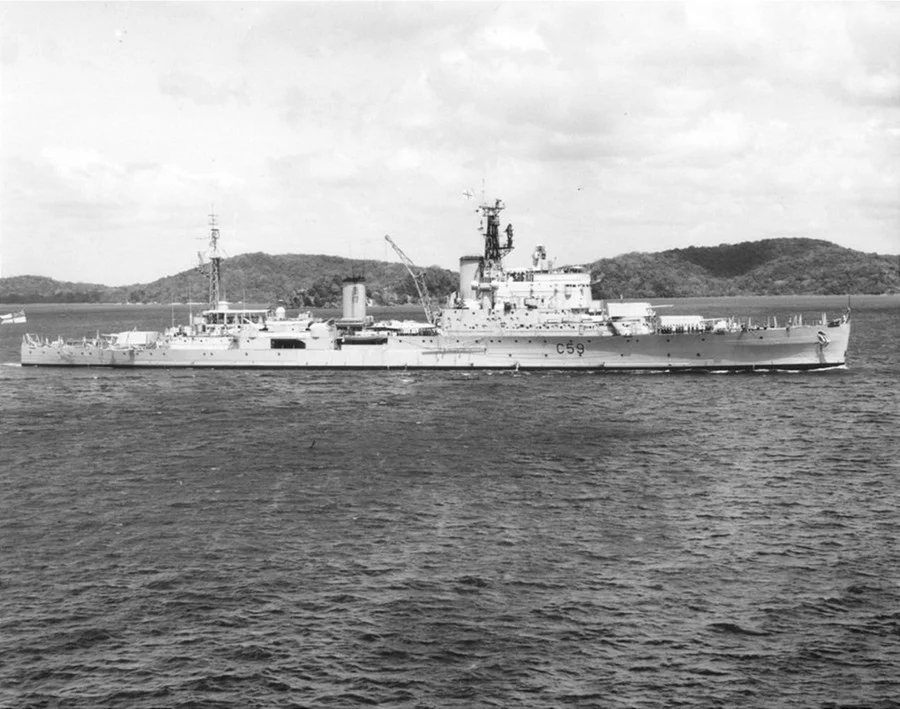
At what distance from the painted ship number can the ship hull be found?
68mm

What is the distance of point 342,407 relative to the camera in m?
46.2

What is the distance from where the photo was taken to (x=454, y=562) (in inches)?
846

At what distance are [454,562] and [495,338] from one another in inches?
1562

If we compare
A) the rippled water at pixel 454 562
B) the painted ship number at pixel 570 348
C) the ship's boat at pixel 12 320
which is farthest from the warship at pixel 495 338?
the ship's boat at pixel 12 320

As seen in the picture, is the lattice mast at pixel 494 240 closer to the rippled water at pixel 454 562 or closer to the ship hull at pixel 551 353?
the ship hull at pixel 551 353

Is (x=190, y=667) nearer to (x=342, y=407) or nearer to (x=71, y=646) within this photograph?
(x=71, y=646)

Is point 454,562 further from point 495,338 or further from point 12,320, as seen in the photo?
point 12,320

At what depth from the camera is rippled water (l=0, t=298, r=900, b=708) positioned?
1588 cm

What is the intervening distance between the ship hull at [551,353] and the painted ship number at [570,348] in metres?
0.07

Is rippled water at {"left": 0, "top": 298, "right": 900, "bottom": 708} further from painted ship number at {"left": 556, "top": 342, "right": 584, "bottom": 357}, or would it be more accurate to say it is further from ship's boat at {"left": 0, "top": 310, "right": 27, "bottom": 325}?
ship's boat at {"left": 0, "top": 310, "right": 27, "bottom": 325}

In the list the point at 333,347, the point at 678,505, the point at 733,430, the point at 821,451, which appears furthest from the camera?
the point at 333,347

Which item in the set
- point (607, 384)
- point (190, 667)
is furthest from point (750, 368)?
point (190, 667)

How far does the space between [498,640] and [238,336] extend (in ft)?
168

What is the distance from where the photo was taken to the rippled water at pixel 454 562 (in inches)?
625
